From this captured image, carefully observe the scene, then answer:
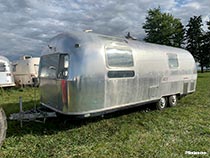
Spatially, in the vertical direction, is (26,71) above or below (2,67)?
below

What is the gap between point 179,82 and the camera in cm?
919

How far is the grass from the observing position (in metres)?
4.62

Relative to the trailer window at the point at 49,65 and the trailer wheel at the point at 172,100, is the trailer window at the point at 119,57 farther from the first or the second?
the trailer wheel at the point at 172,100

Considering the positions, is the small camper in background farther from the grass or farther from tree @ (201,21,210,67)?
tree @ (201,21,210,67)

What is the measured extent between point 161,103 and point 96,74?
12.8 ft

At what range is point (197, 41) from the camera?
127 ft

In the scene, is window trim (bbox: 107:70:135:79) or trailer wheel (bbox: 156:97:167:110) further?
trailer wheel (bbox: 156:97:167:110)

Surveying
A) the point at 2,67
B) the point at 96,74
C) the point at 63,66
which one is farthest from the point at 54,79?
the point at 2,67

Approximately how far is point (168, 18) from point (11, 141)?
41.2 meters

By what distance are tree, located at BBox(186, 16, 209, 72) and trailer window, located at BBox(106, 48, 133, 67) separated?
3503 cm

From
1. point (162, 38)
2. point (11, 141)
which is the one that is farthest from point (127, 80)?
point (162, 38)

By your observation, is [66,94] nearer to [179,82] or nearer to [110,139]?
[110,139]

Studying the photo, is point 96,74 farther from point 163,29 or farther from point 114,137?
point 163,29

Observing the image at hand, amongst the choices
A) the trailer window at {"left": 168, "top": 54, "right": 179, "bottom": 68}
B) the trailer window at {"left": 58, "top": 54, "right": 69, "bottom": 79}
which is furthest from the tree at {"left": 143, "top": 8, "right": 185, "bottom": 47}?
the trailer window at {"left": 58, "top": 54, "right": 69, "bottom": 79}
